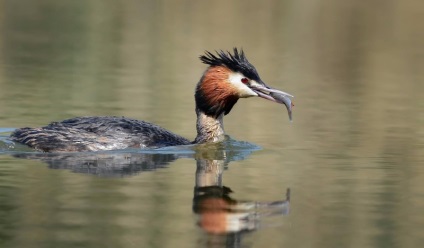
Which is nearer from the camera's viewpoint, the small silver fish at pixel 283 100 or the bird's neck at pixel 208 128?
the small silver fish at pixel 283 100

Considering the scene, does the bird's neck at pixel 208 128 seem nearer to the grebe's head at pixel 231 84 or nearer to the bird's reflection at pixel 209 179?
the bird's reflection at pixel 209 179

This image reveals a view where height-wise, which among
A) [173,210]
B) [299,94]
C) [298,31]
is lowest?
[173,210]

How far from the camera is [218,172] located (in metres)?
16.6

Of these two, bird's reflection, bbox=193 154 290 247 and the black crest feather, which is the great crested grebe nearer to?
the black crest feather

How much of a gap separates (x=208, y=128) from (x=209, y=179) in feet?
9.40

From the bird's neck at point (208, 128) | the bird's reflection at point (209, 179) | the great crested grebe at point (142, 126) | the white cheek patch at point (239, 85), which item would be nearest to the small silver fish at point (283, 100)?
the great crested grebe at point (142, 126)

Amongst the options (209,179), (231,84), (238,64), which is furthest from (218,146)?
(209,179)

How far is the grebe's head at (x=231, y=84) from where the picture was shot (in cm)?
1795

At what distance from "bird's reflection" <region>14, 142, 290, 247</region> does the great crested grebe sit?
0.23 metres

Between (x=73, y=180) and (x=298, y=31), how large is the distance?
2830 cm

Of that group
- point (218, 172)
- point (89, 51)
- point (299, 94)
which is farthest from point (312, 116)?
point (89, 51)

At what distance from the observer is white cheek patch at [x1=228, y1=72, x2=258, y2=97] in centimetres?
1797

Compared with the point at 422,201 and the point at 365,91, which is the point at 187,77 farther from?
the point at 422,201

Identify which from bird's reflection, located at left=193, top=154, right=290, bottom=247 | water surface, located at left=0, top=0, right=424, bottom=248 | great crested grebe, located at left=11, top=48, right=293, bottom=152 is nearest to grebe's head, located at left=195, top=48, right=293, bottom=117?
great crested grebe, located at left=11, top=48, right=293, bottom=152
